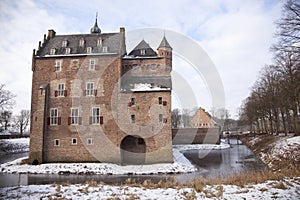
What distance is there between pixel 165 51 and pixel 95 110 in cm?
1096

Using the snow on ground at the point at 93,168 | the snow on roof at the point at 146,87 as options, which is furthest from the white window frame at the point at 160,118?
the snow on ground at the point at 93,168

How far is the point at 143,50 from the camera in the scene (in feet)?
92.2

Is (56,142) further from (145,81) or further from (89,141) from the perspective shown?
(145,81)

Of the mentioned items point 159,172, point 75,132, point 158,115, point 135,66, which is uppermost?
point 135,66

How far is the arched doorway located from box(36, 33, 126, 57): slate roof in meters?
9.33

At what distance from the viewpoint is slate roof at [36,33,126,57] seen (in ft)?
83.8

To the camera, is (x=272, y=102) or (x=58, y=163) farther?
(x=272, y=102)

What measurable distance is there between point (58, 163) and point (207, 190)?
17647mm

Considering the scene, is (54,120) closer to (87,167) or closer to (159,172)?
(87,167)

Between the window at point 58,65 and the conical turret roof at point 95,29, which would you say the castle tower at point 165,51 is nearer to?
the conical turret roof at point 95,29

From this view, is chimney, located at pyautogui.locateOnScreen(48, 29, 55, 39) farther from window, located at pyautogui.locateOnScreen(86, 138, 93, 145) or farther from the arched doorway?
the arched doorway

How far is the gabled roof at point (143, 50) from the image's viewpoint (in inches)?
1095

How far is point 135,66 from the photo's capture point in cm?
2692

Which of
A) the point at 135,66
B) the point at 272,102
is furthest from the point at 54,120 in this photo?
the point at 272,102
